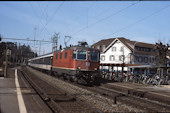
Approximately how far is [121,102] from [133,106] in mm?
898

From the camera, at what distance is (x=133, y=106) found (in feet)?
29.3

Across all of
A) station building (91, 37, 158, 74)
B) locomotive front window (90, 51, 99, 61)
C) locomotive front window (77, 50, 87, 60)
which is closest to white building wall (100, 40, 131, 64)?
station building (91, 37, 158, 74)

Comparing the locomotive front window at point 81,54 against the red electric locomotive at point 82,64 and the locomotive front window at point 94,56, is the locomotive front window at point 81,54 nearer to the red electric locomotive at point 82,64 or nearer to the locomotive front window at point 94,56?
the red electric locomotive at point 82,64

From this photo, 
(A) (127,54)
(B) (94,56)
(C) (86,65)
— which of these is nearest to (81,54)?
(C) (86,65)

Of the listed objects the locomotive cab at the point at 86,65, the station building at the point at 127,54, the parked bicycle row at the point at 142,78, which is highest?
the station building at the point at 127,54

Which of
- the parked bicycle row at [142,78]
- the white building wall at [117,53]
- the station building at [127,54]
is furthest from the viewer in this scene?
the white building wall at [117,53]

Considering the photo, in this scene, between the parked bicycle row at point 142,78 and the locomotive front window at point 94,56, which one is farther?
the parked bicycle row at point 142,78

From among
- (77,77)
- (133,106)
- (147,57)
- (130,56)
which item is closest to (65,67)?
(77,77)

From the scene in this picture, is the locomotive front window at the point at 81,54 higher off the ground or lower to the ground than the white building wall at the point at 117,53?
lower

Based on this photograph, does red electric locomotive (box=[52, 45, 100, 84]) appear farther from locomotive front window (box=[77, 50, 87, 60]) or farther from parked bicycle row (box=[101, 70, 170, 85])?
parked bicycle row (box=[101, 70, 170, 85])

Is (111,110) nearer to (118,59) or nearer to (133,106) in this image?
(133,106)

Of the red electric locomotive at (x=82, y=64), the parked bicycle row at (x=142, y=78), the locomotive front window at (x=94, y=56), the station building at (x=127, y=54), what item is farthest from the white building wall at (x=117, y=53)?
the red electric locomotive at (x=82, y=64)

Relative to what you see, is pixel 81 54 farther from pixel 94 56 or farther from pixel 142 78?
pixel 142 78

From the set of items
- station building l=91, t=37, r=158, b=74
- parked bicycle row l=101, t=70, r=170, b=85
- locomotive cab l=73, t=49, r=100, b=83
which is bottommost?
parked bicycle row l=101, t=70, r=170, b=85
